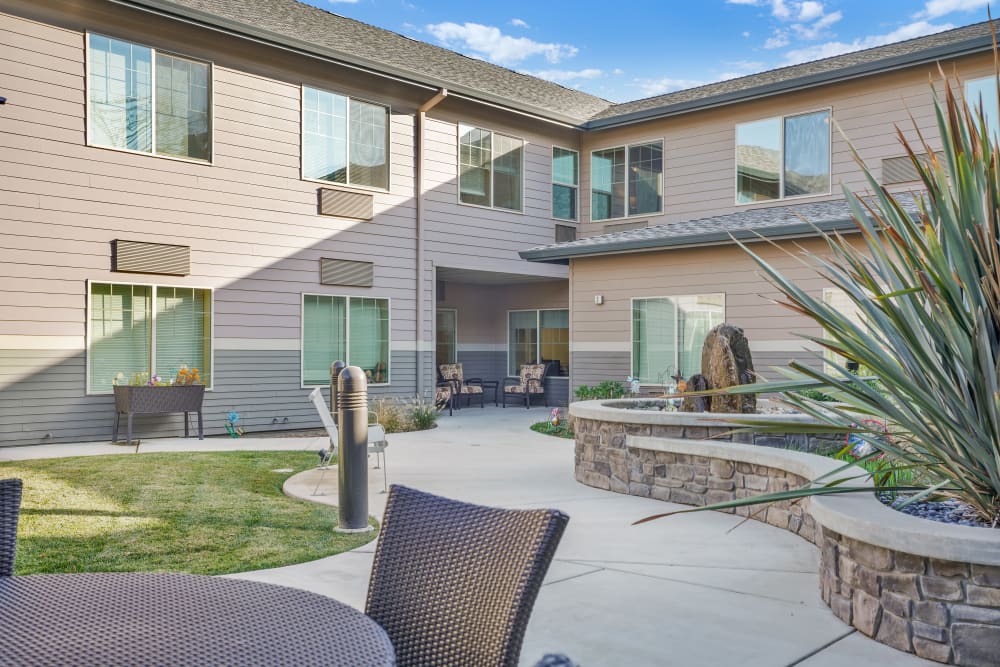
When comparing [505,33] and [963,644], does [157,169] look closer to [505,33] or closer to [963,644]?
[963,644]

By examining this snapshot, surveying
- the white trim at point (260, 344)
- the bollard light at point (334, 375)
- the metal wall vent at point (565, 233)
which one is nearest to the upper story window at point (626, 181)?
the metal wall vent at point (565, 233)

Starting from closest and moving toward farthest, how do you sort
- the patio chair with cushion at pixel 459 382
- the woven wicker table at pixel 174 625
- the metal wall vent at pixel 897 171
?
the woven wicker table at pixel 174 625, the metal wall vent at pixel 897 171, the patio chair with cushion at pixel 459 382

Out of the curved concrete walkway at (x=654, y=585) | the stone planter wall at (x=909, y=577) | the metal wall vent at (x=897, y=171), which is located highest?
the metal wall vent at (x=897, y=171)

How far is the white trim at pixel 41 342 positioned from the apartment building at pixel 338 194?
31 millimetres

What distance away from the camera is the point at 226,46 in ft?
39.0

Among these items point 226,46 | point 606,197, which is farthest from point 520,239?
point 226,46

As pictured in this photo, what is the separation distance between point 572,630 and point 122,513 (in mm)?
3849

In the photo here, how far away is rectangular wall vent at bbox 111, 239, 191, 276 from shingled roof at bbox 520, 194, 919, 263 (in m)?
5.42

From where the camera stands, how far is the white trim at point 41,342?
998 centimetres

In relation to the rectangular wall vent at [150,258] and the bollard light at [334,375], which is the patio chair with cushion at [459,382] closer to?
the bollard light at [334,375]

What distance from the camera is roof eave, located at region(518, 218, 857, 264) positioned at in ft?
34.2

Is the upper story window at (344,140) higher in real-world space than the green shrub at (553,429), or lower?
higher

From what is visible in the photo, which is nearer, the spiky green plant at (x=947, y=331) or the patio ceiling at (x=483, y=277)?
the spiky green plant at (x=947, y=331)

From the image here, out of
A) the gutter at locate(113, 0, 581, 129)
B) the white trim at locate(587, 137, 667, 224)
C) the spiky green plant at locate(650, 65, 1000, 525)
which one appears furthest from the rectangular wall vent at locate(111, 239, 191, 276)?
the spiky green plant at locate(650, 65, 1000, 525)
